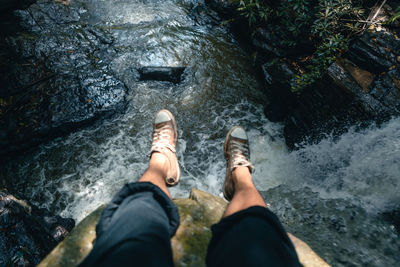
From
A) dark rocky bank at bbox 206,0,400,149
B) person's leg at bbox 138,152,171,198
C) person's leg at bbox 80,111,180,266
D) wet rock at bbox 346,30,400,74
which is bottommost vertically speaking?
person's leg at bbox 138,152,171,198

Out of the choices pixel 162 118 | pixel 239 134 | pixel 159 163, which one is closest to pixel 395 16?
pixel 239 134

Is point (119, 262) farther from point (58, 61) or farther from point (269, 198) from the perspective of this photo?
point (58, 61)

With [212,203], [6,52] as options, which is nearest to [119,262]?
[212,203]

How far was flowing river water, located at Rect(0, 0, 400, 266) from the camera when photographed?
7.29ft

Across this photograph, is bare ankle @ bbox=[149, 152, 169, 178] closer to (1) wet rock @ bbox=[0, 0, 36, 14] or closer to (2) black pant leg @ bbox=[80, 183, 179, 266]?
(2) black pant leg @ bbox=[80, 183, 179, 266]

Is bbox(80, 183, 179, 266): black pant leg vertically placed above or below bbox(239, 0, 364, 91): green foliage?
below

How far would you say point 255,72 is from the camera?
438 cm

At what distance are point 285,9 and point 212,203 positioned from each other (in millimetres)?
3694

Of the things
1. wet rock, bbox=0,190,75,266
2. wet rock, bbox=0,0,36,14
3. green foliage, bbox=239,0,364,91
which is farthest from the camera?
wet rock, bbox=0,0,36,14

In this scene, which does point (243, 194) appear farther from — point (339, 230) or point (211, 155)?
point (211, 155)

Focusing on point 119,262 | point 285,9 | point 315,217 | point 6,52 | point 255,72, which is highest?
point 285,9

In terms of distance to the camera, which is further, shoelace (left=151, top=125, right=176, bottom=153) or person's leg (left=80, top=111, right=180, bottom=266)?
shoelace (left=151, top=125, right=176, bottom=153)

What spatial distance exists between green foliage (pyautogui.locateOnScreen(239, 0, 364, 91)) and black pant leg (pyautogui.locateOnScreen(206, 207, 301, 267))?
2714 millimetres

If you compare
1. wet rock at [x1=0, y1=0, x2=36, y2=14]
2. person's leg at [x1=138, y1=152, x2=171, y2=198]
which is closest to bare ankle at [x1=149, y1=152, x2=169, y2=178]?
person's leg at [x1=138, y1=152, x2=171, y2=198]
